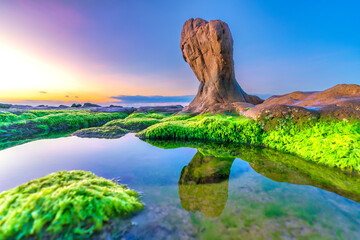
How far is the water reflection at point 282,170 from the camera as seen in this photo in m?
2.68

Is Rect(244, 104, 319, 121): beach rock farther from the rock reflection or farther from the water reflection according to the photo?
the rock reflection

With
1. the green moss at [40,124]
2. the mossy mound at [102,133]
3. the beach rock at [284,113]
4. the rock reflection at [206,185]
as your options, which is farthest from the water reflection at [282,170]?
the green moss at [40,124]

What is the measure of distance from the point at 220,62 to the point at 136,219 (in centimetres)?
1570

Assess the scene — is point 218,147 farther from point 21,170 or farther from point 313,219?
point 21,170

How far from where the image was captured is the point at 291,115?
537 cm

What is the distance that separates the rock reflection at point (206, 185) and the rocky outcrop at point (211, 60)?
10.1 meters

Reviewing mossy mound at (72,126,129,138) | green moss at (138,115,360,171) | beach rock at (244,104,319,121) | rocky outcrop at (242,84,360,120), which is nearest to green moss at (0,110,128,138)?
mossy mound at (72,126,129,138)

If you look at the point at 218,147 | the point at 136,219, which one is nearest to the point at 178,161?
the point at 218,147

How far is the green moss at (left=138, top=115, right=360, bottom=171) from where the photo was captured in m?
3.59

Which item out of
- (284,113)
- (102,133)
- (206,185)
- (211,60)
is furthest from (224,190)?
(211,60)

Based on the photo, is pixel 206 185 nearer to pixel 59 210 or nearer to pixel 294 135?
pixel 59 210

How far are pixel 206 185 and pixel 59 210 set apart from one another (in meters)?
2.06

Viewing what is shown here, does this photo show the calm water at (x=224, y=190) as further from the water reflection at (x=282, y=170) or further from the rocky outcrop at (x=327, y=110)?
the rocky outcrop at (x=327, y=110)

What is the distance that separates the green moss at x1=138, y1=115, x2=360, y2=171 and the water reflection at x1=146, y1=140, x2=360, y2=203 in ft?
1.20
